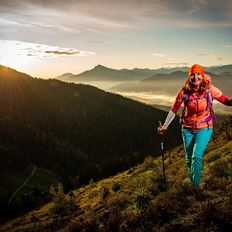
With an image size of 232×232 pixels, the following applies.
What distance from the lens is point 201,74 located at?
27.5 ft

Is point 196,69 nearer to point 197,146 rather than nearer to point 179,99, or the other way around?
point 179,99

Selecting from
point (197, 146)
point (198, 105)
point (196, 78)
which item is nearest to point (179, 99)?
point (198, 105)

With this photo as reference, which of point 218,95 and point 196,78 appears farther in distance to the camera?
point 218,95

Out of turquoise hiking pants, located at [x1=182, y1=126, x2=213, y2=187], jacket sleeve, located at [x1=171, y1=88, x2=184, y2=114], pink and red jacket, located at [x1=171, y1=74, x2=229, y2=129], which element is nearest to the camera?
pink and red jacket, located at [x1=171, y1=74, x2=229, y2=129]

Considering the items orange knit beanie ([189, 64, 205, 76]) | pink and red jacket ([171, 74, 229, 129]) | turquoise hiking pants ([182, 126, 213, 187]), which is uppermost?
orange knit beanie ([189, 64, 205, 76])

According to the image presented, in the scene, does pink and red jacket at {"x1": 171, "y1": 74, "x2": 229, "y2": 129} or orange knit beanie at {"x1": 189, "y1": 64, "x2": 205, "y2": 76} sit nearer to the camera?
orange knit beanie at {"x1": 189, "y1": 64, "x2": 205, "y2": 76}

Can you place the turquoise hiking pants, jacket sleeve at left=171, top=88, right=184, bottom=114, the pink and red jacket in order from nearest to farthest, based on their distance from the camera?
the pink and red jacket < the turquoise hiking pants < jacket sleeve at left=171, top=88, right=184, bottom=114

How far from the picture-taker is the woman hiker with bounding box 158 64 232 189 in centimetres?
841

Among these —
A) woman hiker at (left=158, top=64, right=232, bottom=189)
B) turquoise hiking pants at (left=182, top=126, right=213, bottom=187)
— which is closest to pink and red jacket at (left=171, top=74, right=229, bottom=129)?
woman hiker at (left=158, top=64, right=232, bottom=189)

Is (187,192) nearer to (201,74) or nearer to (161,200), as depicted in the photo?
(161,200)

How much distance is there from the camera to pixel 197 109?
8570 mm

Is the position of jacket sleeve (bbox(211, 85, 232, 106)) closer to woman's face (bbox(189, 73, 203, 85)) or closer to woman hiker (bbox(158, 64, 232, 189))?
woman hiker (bbox(158, 64, 232, 189))

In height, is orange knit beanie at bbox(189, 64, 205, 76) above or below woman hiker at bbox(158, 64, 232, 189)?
above

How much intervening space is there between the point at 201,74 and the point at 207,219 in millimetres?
3790
